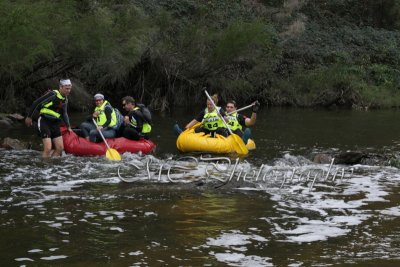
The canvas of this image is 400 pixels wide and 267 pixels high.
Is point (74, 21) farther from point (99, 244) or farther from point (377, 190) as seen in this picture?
point (99, 244)

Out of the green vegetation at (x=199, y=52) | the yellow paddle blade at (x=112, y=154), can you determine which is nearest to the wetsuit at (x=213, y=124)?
the yellow paddle blade at (x=112, y=154)

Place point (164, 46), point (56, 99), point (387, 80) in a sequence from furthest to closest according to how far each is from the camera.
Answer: point (387, 80) → point (164, 46) → point (56, 99)

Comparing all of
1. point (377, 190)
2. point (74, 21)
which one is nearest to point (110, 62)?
point (74, 21)

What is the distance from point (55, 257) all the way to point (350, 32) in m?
31.2

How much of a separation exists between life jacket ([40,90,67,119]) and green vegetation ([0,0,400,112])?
4703 millimetres

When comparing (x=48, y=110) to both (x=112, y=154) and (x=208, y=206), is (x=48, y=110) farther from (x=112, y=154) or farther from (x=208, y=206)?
(x=208, y=206)

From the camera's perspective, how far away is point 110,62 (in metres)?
19.6

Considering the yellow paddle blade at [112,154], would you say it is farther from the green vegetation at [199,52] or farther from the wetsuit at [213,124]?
the green vegetation at [199,52]

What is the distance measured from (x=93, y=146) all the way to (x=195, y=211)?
16.1ft

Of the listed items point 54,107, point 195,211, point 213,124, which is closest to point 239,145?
point 213,124

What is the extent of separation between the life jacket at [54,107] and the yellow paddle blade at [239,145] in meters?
3.39

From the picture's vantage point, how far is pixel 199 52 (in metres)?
23.4

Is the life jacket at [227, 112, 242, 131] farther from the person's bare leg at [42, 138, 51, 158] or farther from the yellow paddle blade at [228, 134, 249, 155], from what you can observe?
the person's bare leg at [42, 138, 51, 158]

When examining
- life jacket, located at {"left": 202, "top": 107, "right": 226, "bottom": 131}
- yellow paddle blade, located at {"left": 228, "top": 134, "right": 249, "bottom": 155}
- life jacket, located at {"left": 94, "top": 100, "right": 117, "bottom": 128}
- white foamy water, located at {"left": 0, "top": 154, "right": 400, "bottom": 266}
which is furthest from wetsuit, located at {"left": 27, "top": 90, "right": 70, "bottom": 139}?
yellow paddle blade, located at {"left": 228, "top": 134, "right": 249, "bottom": 155}
